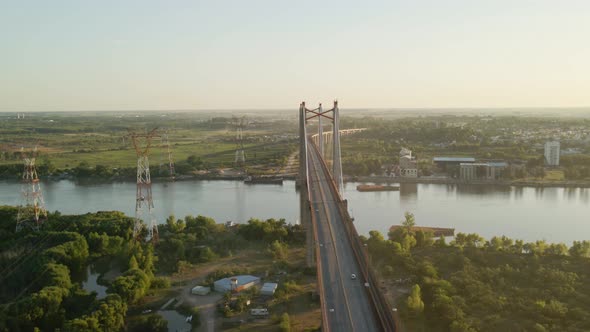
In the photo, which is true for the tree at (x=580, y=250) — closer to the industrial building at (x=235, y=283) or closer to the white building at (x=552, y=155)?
the industrial building at (x=235, y=283)

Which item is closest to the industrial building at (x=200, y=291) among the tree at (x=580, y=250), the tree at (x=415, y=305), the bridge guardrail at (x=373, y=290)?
the bridge guardrail at (x=373, y=290)

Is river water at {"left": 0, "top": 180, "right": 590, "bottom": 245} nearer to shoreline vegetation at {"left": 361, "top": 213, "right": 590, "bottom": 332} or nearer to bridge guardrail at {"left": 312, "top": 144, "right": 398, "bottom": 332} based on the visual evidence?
shoreline vegetation at {"left": 361, "top": 213, "right": 590, "bottom": 332}

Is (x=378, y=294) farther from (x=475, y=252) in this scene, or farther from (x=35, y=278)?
(x=35, y=278)

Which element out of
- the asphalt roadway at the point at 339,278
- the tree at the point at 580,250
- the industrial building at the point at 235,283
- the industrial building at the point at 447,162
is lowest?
the industrial building at the point at 235,283

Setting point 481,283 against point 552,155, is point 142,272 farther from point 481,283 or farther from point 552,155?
point 552,155

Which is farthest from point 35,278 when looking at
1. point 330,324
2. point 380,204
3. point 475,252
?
point 380,204

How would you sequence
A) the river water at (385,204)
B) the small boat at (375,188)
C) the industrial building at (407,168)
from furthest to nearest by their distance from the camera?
the industrial building at (407,168), the small boat at (375,188), the river water at (385,204)
